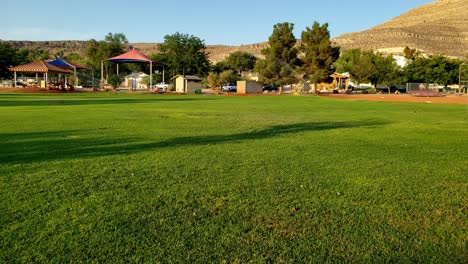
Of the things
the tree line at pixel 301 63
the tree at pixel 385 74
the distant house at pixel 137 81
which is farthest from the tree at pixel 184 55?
the tree at pixel 385 74

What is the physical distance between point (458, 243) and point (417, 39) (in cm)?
13494

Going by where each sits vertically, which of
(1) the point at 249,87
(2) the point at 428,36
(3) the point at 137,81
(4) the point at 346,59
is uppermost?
(2) the point at 428,36

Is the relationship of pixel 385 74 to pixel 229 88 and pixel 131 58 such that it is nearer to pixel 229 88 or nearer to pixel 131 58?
pixel 229 88

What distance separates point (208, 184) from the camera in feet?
20.6

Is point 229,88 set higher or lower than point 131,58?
lower

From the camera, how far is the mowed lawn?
3896 mm

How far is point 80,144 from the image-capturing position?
9922 mm

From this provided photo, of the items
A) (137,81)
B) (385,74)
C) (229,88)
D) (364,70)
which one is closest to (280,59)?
(229,88)

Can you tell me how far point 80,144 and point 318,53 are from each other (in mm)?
62213

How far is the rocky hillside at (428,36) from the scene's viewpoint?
118375 mm

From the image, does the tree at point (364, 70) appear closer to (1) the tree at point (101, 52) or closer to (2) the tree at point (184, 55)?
(2) the tree at point (184, 55)

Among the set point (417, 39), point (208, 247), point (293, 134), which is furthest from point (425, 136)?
point (417, 39)

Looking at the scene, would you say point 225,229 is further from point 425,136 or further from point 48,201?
point 425,136

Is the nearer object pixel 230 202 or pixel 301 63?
pixel 230 202
